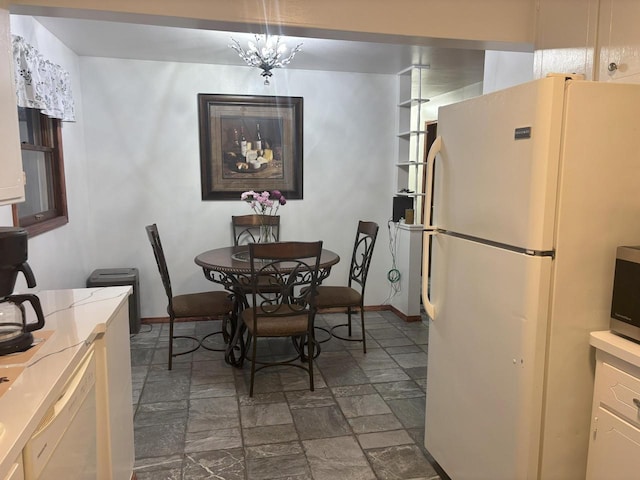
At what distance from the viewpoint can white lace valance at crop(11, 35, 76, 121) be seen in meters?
2.49

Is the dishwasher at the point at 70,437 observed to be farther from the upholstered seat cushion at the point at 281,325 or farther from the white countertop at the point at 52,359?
the upholstered seat cushion at the point at 281,325

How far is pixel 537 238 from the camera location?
60.1 inches

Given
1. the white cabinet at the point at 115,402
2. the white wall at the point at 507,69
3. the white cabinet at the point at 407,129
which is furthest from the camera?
the white cabinet at the point at 407,129

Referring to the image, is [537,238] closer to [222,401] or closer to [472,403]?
[472,403]

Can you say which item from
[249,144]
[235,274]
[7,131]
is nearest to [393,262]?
[249,144]

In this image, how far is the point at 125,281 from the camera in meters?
3.96

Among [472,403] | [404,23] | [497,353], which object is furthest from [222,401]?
[404,23]

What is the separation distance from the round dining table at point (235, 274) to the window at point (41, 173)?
1.06 meters

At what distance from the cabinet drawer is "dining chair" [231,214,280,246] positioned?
3.07 m

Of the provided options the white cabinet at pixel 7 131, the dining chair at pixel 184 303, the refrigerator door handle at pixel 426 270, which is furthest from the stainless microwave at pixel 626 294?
the dining chair at pixel 184 303

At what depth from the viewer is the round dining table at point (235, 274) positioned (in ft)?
10.6

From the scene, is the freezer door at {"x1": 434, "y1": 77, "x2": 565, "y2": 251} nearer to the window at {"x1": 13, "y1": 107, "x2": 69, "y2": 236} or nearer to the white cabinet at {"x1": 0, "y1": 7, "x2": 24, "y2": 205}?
the white cabinet at {"x1": 0, "y1": 7, "x2": 24, "y2": 205}

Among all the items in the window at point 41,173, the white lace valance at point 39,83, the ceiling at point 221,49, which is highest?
the ceiling at point 221,49

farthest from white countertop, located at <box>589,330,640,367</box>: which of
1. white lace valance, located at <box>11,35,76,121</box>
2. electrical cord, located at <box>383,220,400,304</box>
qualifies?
electrical cord, located at <box>383,220,400,304</box>
